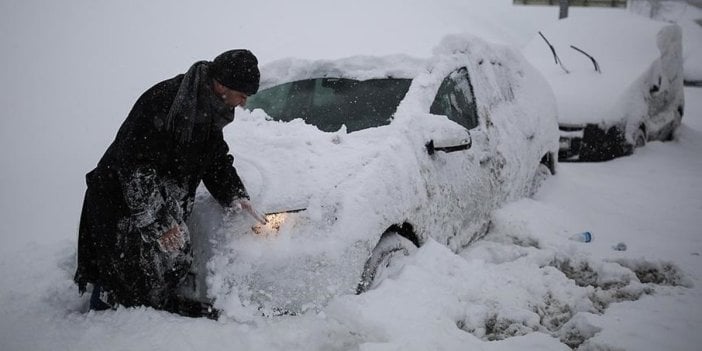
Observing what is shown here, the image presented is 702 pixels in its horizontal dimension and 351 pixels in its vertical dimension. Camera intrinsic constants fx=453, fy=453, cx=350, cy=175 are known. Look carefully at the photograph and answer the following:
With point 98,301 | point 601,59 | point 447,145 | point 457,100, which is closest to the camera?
point 98,301

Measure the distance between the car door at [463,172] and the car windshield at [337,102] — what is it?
0.39m

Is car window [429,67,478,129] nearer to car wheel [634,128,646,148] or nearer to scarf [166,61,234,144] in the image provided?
scarf [166,61,234,144]

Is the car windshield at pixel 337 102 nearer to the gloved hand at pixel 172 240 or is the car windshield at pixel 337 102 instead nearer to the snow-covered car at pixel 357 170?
the snow-covered car at pixel 357 170

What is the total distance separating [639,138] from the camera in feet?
23.7

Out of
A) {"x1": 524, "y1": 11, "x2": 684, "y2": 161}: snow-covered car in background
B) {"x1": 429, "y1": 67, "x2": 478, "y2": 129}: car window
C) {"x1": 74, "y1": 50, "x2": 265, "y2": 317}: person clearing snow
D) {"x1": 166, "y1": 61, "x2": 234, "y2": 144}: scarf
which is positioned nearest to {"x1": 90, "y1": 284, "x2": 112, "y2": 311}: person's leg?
{"x1": 74, "y1": 50, "x2": 265, "y2": 317}: person clearing snow

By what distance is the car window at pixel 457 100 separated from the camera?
3.75 metres

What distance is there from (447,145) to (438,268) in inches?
33.8

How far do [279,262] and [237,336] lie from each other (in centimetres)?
40

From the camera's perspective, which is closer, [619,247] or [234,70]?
[234,70]

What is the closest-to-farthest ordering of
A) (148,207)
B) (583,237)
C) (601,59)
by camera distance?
(148,207) → (583,237) → (601,59)

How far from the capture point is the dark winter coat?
222cm

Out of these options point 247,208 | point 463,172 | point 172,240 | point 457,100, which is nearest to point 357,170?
point 247,208

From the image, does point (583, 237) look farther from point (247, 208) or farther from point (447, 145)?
point (247, 208)

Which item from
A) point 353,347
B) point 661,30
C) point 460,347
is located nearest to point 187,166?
point 353,347
